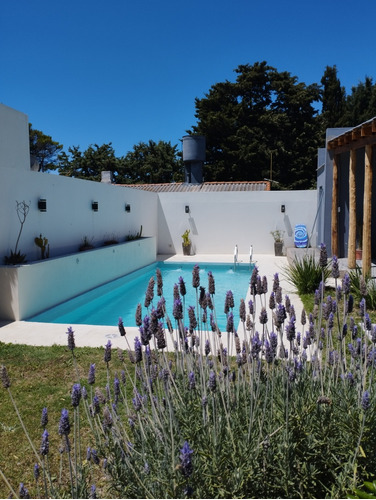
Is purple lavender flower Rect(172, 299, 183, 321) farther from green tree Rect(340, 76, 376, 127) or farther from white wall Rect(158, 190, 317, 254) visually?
green tree Rect(340, 76, 376, 127)

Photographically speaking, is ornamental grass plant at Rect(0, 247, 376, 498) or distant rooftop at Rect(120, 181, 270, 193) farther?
distant rooftop at Rect(120, 181, 270, 193)

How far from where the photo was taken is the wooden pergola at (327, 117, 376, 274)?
30.0 ft

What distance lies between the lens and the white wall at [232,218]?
1725cm

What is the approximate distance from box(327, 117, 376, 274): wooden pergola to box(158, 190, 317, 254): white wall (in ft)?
15.7

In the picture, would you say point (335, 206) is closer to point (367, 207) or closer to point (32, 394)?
point (367, 207)

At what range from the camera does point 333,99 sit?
29109mm

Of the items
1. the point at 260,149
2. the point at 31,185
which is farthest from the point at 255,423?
the point at 260,149

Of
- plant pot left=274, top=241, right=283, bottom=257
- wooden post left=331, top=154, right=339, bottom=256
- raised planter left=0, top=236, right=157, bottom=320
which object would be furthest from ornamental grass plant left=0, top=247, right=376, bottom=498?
plant pot left=274, top=241, right=283, bottom=257

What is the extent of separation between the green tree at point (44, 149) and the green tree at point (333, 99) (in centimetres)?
2555

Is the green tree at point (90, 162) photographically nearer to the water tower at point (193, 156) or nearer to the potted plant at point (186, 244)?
the water tower at point (193, 156)

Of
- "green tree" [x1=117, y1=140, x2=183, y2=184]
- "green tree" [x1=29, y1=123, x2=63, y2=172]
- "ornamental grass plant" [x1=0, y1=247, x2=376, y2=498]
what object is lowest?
"ornamental grass plant" [x1=0, y1=247, x2=376, y2=498]

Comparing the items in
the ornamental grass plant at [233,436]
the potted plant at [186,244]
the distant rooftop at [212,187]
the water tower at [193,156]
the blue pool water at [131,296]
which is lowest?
the blue pool water at [131,296]

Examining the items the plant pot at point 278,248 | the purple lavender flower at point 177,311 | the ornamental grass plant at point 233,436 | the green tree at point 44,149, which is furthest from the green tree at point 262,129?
the purple lavender flower at point 177,311

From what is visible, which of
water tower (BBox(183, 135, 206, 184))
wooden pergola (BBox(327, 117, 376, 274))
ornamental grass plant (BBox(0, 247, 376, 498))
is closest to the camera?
ornamental grass plant (BBox(0, 247, 376, 498))
